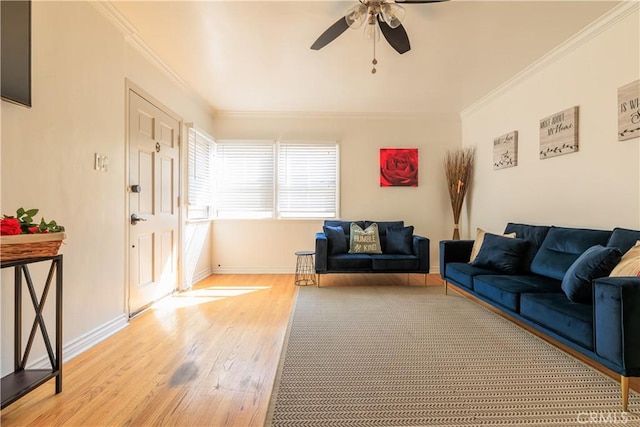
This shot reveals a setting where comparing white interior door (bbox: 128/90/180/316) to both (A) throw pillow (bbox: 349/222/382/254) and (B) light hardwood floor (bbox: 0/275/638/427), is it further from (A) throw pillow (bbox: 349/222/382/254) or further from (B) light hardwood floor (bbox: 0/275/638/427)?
(A) throw pillow (bbox: 349/222/382/254)

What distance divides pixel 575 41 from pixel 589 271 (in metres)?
2.13

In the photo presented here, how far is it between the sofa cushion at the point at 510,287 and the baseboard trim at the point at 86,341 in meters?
3.06

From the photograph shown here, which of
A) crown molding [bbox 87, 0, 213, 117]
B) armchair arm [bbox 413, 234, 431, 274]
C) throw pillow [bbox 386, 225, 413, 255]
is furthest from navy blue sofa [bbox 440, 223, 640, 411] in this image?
crown molding [bbox 87, 0, 213, 117]

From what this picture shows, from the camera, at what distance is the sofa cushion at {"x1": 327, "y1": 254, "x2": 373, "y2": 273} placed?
156 inches

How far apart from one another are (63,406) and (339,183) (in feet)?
13.0

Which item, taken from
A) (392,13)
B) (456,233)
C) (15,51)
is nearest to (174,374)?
(15,51)

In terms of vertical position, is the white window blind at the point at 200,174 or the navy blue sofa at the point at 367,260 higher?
the white window blind at the point at 200,174

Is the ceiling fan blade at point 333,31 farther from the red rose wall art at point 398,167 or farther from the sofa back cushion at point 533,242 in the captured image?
the red rose wall art at point 398,167

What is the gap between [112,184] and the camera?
8.19ft

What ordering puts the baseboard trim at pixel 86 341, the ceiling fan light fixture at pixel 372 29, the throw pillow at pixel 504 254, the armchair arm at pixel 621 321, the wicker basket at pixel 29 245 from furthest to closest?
the throw pillow at pixel 504 254
the ceiling fan light fixture at pixel 372 29
the baseboard trim at pixel 86 341
the armchair arm at pixel 621 321
the wicker basket at pixel 29 245

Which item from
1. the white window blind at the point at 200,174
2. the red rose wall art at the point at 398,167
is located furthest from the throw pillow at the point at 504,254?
the white window blind at the point at 200,174

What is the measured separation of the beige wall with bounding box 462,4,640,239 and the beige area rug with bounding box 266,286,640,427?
125 centimetres

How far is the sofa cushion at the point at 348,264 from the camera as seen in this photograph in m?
3.95

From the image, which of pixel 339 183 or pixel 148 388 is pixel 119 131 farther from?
pixel 339 183
